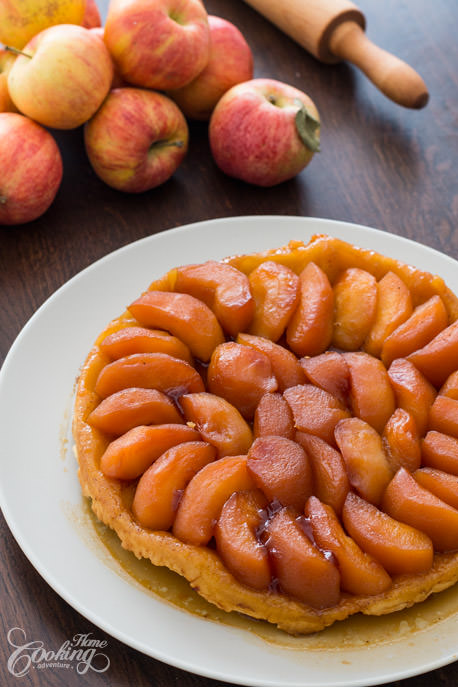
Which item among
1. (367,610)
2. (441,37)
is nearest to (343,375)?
(367,610)

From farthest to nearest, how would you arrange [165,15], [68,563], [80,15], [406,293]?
[80,15] < [165,15] < [406,293] < [68,563]

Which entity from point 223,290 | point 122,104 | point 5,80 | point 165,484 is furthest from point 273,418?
point 5,80

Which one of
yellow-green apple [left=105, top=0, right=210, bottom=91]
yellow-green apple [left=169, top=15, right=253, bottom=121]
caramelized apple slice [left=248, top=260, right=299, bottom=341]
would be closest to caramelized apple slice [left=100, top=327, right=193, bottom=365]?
caramelized apple slice [left=248, top=260, right=299, bottom=341]

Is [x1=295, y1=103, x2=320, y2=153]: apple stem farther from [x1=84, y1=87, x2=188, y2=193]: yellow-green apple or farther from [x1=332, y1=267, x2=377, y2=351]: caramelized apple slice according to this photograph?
[x1=332, y1=267, x2=377, y2=351]: caramelized apple slice

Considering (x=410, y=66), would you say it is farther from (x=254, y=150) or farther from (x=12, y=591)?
(x=12, y=591)

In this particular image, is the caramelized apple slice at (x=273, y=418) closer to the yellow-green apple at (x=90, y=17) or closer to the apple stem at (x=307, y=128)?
the apple stem at (x=307, y=128)

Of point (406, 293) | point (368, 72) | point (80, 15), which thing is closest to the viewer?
point (406, 293)
